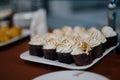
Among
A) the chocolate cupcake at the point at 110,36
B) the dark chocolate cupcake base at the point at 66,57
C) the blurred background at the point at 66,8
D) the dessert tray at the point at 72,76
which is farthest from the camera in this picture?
the blurred background at the point at 66,8

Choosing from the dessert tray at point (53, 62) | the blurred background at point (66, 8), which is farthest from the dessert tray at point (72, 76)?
the blurred background at point (66, 8)

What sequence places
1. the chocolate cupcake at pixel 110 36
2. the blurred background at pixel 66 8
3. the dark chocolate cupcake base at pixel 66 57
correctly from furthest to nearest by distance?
the blurred background at pixel 66 8, the chocolate cupcake at pixel 110 36, the dark chocolate cupcake base at pixel 66 57

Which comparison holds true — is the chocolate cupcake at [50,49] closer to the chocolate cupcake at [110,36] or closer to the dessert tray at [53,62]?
the dessert tray at [53,62]

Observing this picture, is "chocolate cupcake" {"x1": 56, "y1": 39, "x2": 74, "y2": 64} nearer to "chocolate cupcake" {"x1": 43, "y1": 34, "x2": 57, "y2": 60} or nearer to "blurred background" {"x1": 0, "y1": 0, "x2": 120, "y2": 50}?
"chocolate cupcake" {"x1": 43, "y1": 34, "x2": 57, "y2": 60}

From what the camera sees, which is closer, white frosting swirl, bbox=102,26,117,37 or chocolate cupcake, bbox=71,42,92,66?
chocolate cupcake, bbox=71,42,92,66

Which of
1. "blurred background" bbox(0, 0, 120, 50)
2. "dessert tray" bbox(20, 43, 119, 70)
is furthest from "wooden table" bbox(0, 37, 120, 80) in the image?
"blurred background" bbox(0, 0, 120, 50)

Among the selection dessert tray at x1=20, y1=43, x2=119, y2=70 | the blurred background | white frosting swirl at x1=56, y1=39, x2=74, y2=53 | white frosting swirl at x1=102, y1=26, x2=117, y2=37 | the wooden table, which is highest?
white frosting swirl at x1=102, y1=26, x2=117, y2=37

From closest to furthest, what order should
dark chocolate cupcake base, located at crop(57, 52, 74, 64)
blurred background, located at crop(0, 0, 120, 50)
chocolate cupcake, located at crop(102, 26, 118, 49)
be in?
dark chocolate cupcake base, located at crop(57, 52, 74, 64), chocolate cupcake, located at crop(102, 26, 118, 49), blurred background, located at crop(0, 0, 120, 50)

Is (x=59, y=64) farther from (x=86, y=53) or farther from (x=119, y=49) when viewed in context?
(x=119, y=49)
